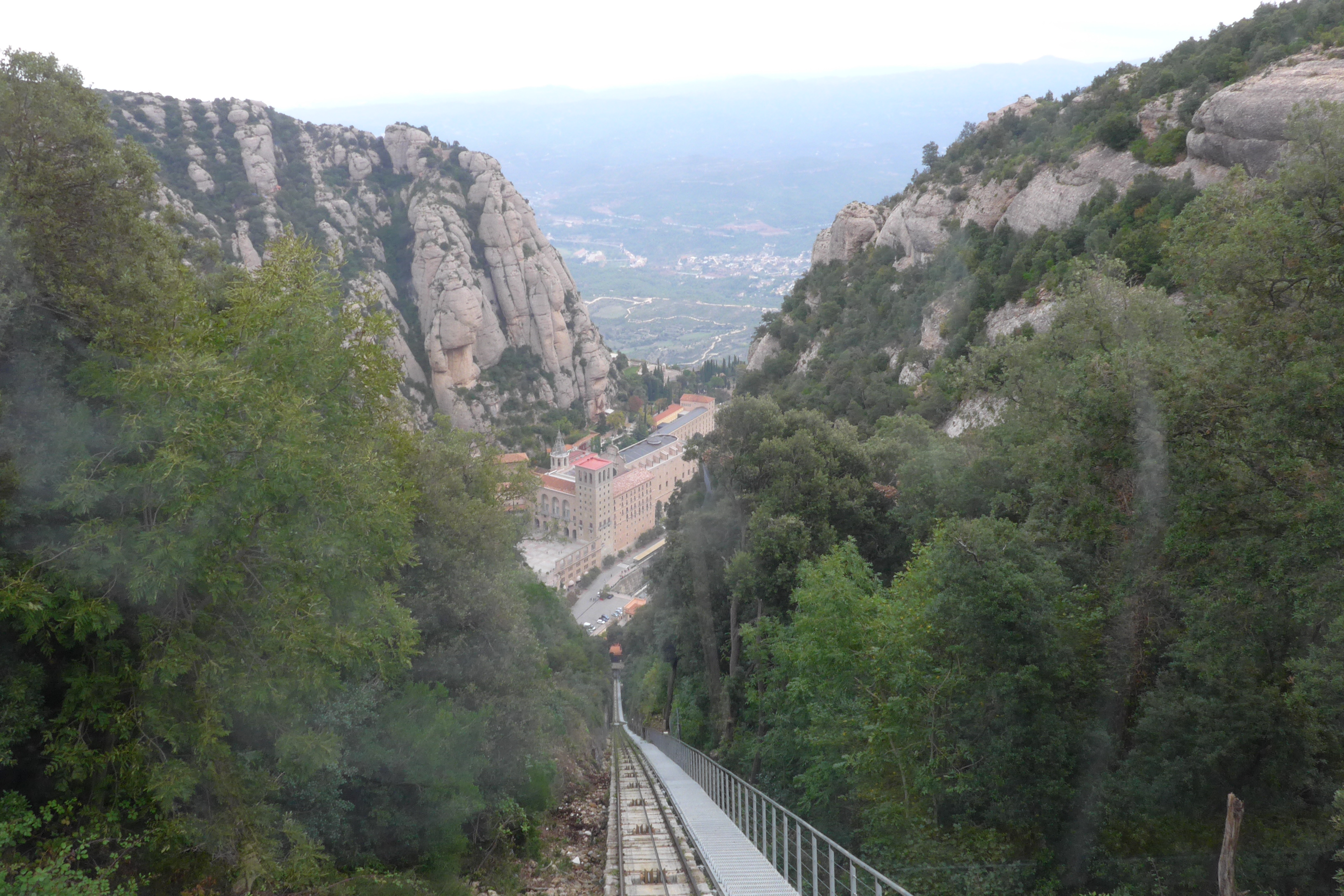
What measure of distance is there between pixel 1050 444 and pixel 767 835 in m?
6.62

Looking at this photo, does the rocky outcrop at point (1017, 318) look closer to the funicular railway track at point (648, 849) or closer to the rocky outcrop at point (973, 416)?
the rocky outcrop at point (973, 416)

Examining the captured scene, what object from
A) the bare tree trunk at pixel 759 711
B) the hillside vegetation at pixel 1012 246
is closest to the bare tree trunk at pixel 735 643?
the bare tree trunk at pixel 759 711

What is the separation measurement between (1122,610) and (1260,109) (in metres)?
17.6

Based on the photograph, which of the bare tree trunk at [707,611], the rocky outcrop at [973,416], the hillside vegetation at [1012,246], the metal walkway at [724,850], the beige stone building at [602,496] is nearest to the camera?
the metal walkway at [724,850]

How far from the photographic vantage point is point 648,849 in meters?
9.61

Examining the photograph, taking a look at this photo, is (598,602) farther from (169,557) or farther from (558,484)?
(169,557)

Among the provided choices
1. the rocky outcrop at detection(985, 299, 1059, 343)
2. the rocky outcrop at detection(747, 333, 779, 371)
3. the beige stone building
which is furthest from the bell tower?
the rocky outcrop at detection(985, 299, 1059, 343)

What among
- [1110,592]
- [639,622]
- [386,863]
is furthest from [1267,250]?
[639,622]

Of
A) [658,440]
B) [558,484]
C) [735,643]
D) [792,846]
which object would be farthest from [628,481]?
[792,846]

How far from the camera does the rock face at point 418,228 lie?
7956 cm

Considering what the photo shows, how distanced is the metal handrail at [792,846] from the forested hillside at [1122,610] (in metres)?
0.91

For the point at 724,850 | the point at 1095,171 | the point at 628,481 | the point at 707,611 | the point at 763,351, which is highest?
the point at 1095,171

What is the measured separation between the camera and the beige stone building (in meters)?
87.4

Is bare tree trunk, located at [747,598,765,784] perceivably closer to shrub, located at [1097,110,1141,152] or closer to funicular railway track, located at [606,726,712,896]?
funicular railway track, located at [606,726,712,896]
